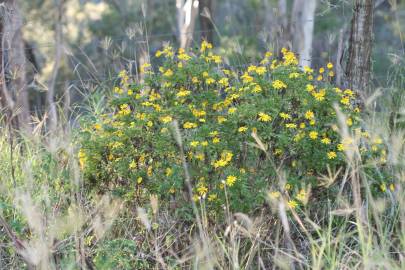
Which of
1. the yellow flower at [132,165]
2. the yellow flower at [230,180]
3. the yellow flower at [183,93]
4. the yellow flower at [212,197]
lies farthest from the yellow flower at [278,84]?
the yellow flower at [132,165]

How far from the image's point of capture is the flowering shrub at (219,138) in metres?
3.60

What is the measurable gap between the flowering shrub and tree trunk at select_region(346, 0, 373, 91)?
30.6 inches

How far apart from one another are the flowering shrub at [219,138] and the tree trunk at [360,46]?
78cm

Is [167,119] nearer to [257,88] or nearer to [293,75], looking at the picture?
[257,88]

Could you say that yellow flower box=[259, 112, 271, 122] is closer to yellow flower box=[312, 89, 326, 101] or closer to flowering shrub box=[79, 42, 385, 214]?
flowering shrub box=[79, 42, 385, 214]

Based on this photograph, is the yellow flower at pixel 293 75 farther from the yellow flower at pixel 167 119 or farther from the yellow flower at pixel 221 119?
the yellow flower at pixel 167 119

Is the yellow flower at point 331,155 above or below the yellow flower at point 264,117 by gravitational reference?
below

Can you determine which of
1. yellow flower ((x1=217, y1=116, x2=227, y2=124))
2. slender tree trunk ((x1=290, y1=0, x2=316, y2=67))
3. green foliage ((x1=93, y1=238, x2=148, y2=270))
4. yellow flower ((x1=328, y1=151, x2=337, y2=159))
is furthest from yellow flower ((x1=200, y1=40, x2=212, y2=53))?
slender tree trunk ((x1=290, y1=0, x2=316, y2=67))

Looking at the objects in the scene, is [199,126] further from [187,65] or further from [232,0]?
[232,0]

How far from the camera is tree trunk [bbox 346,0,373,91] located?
183 inches

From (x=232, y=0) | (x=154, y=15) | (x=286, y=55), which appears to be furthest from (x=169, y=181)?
(x=232, y=0)

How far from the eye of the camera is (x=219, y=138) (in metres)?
3.70

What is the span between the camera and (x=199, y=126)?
3828 mm

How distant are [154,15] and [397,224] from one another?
1837cm
